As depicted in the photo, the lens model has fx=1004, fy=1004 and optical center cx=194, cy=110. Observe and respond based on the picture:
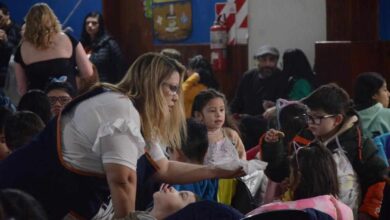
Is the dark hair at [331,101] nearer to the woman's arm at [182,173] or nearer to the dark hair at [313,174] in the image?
the dark hair at [313,174]

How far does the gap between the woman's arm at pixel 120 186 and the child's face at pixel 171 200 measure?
0.42 feet

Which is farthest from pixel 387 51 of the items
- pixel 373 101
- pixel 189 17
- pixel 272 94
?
pixel 189 17

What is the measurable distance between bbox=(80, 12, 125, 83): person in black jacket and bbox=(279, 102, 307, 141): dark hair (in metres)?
5.66

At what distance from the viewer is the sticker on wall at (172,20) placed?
11.5 metres

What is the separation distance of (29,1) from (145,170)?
9.03 metres

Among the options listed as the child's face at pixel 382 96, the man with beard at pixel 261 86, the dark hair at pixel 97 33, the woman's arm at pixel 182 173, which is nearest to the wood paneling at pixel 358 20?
the man with beard at pixel 261 86

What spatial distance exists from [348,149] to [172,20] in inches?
252

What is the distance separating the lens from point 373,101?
7211 mm

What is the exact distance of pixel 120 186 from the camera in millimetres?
4414

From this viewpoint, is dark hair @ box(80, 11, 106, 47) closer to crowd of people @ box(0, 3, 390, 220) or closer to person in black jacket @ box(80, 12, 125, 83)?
person in black jacket @ box(80, 12, 125, 83)

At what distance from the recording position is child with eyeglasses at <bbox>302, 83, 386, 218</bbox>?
5445 mm

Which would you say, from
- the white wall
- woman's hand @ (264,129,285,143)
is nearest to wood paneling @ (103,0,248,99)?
the white wall

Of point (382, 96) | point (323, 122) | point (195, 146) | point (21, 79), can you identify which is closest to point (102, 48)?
point (21, 79)

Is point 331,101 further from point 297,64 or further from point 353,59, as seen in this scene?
point 297,64
